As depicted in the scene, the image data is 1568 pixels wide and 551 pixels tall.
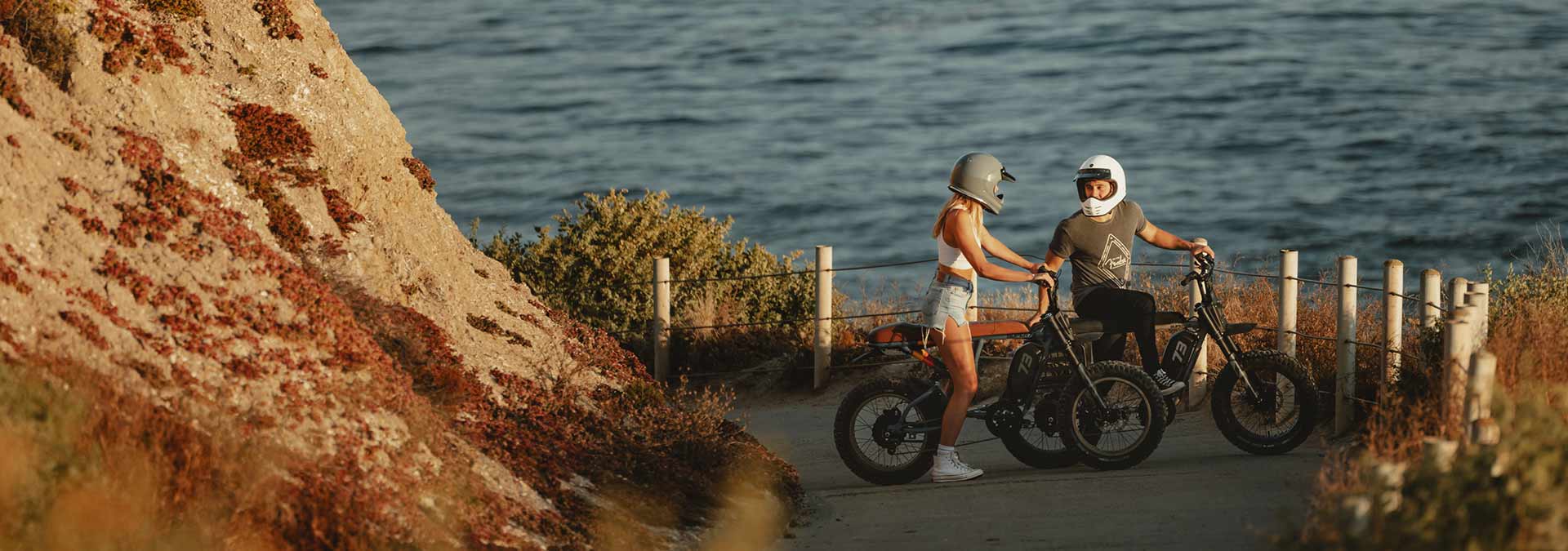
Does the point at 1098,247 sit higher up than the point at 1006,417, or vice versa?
the point at 1098,247

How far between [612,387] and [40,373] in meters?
4.54

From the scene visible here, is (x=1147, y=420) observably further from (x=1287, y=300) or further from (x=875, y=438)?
(x=1287, y=300)

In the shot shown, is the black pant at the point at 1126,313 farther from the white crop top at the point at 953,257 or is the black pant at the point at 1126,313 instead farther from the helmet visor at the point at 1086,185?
the white crop top at the point at 953,257

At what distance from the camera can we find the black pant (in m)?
10.8

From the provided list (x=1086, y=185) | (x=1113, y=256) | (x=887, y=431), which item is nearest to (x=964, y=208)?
(x=1086, y=185)

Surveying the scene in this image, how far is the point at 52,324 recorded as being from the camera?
303 inches

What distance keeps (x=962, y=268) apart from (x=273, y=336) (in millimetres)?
4120

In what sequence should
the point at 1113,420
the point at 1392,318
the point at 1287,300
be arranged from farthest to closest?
the point at 1287,300 → the point at 1392,318 → the point at 1113,420

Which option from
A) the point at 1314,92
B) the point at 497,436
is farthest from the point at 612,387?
the point at 1314,92

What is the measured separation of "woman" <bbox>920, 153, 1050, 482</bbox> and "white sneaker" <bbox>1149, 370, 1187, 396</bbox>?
1.36 meters

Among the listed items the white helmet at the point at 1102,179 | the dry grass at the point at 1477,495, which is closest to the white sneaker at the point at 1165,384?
the white helmet at the point at 1102,179

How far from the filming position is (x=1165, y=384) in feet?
35.9

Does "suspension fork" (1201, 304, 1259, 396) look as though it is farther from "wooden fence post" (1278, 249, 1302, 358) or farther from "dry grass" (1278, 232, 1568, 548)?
"dry grass" (1278, 232, 1568, 548)

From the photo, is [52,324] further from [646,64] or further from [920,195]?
[646,64]
